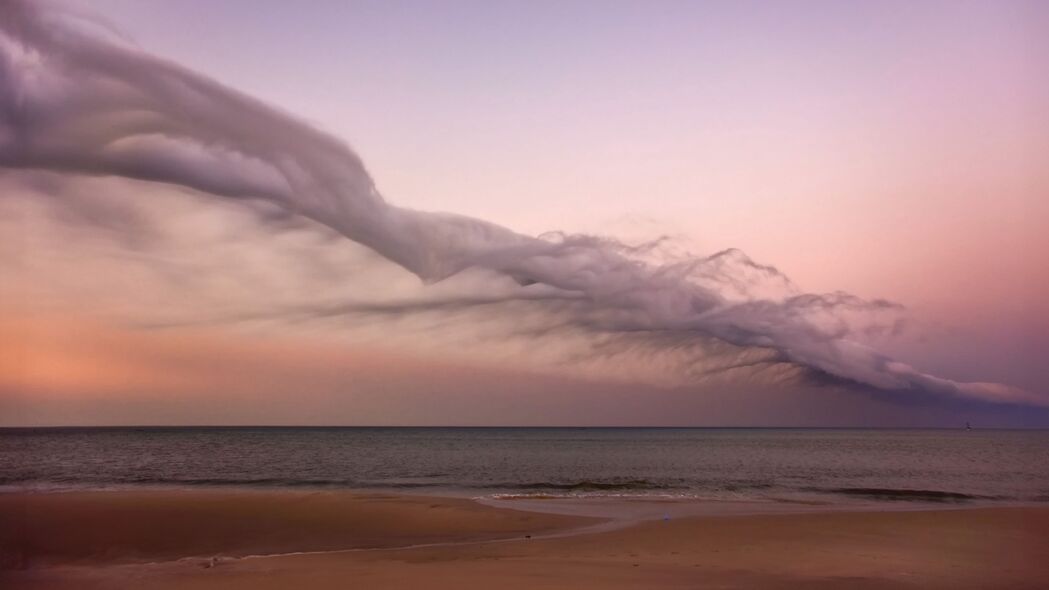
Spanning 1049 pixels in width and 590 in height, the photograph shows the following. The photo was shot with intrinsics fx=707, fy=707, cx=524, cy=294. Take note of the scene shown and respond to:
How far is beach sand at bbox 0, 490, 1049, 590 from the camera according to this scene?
51.4 feet

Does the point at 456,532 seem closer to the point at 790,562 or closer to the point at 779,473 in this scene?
the point at 790,562

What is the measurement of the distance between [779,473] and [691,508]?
35.7 metres

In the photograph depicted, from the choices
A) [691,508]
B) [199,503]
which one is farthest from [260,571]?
[691,508]

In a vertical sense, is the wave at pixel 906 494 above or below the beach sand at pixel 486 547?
below

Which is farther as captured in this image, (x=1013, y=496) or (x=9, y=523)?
(x=1013, y=496)

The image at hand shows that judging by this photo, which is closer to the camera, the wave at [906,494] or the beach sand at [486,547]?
the beach sand at [486,547]

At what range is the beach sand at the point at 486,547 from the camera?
15.7 metres

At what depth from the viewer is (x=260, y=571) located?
1667 centimetres

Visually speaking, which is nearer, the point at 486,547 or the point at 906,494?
the point at 486,547

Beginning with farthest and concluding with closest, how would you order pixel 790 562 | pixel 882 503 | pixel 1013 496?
pixel 1013 496 < pixel 882 503 < pixel 790 562

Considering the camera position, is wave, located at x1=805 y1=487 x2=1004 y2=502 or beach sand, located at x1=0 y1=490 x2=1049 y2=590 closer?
beach sand, located at x1=0 y1=490 x2=1049 y2=590

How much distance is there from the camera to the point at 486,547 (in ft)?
67.4

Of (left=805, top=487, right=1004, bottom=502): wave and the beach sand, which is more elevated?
the beach sand

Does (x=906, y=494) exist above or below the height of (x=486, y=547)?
below
